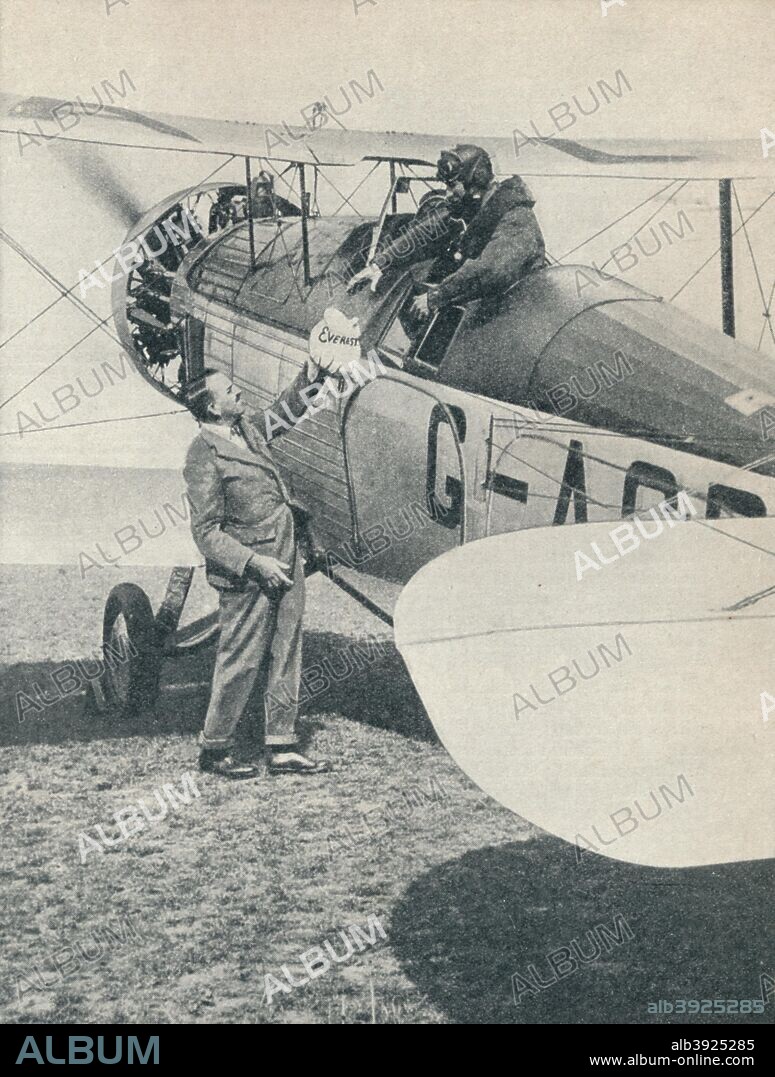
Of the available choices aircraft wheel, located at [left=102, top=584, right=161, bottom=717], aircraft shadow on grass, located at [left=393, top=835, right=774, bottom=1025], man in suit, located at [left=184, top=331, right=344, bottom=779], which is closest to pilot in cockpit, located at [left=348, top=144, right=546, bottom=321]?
man in suit, located at [left=184, top=331, right=344, bottom=779]

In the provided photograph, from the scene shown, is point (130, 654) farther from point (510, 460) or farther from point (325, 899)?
point (510, 460)

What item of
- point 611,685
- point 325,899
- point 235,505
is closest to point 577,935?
point 325,899

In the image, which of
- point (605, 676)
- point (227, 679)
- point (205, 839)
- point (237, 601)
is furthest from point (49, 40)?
point (605, 676)

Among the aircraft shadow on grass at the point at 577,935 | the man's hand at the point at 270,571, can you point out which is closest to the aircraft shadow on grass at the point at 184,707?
the man's hand at the point at 270,571

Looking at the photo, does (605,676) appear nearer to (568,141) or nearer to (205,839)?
(205,839)

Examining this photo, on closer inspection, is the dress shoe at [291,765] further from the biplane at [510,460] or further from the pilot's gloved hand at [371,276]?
the pilot's gloved hand at [371,276]
